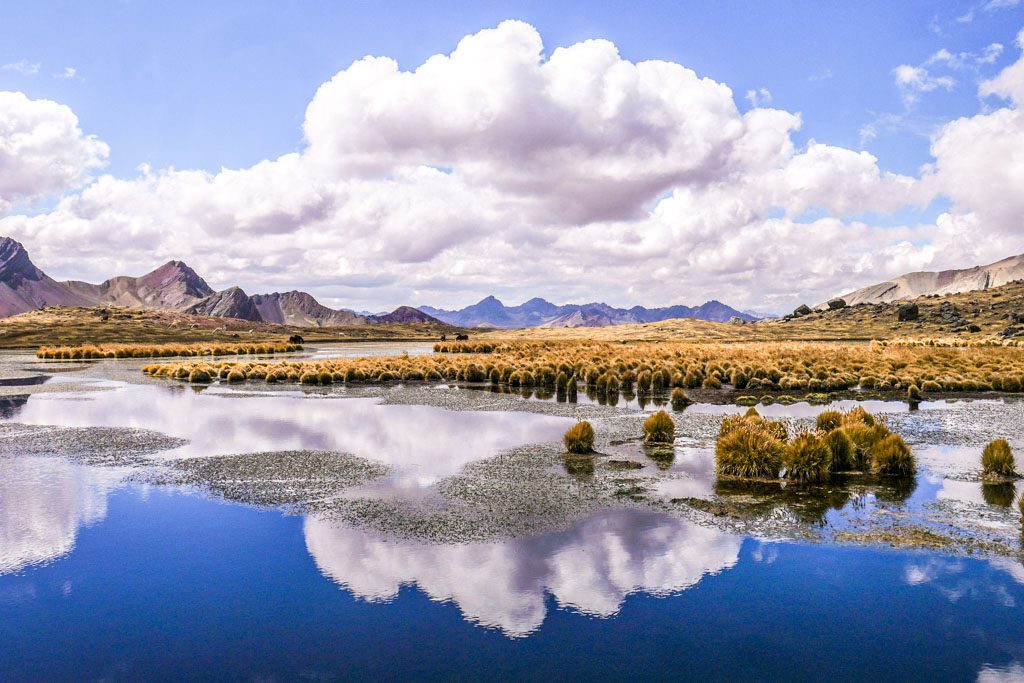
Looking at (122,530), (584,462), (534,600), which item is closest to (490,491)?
(584,462)

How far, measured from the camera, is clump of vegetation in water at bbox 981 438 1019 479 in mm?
14562

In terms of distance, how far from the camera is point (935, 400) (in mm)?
29797

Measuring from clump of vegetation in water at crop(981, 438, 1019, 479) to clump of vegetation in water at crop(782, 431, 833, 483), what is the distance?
11.2 ft

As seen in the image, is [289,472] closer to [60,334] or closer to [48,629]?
[48,629]

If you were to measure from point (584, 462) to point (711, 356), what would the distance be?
34599mm

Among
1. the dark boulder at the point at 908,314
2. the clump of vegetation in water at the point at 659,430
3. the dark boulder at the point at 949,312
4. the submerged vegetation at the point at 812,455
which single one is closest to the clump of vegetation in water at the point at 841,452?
the submerged vegetation at the point at 812,455

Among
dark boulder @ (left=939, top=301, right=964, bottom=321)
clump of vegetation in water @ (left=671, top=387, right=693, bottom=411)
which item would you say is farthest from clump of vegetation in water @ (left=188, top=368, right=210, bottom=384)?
dark boulder @ (left=939, top=301, right=964, bottom=321)

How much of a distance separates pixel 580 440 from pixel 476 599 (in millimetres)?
9107

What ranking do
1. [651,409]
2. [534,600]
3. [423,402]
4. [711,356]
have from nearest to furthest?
[534,600] → [651,409] → [423,402] → [711,356]

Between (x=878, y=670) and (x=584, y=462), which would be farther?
(x=584, y=462)

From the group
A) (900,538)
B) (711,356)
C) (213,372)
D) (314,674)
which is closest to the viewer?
(314,674)

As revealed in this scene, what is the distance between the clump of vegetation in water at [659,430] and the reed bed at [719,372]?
1406cm

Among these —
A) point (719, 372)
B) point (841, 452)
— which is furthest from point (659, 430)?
point (719, 372)

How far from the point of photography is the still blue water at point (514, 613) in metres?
7.02
